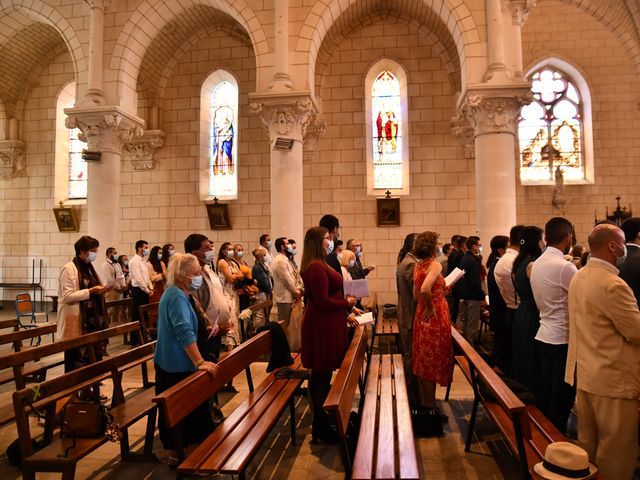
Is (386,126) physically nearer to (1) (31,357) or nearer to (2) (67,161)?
(2) (67,161)

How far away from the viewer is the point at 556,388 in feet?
11.5

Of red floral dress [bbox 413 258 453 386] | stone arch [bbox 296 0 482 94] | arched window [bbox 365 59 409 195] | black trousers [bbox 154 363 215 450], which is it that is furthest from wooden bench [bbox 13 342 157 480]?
arched window [bbox 365 59 409 195]

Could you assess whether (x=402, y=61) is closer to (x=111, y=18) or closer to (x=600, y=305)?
(x=111, y=18)

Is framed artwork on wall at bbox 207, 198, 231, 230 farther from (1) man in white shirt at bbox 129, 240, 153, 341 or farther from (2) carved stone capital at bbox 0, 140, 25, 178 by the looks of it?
(2) carved stone capital at bbox 0, 140, 25, 178

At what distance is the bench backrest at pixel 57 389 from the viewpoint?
110 inches

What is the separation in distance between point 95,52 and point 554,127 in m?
12.1

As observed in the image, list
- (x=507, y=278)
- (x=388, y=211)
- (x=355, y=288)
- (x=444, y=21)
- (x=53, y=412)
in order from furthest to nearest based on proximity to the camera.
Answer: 1. (x=388, y=211)
2. (x=444, y=21)
3. (x=507, y=278)
4. (x=355, y=288)
5. (x=53, y=412)

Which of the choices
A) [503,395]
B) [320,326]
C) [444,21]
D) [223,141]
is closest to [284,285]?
[320,326]

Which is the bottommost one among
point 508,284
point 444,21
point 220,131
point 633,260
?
point 508,284

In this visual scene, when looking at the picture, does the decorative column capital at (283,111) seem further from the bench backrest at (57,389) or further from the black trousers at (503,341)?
the bench backrest at (57,389)

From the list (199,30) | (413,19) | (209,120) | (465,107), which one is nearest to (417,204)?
(465,107)

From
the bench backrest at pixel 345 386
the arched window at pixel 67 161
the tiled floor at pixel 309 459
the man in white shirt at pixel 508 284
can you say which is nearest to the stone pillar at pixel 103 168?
the arched window at pixel 67 161

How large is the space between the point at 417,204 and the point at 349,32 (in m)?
5.27

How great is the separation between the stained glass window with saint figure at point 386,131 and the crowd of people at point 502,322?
744 cm
